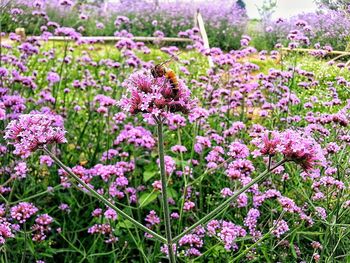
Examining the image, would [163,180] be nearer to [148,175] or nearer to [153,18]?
[148,175]

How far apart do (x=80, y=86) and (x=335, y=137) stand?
1.96 meters

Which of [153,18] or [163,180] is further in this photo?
[153,18]

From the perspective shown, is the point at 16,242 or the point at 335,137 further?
the point at 16,242

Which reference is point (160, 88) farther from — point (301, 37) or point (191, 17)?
point (191, 17)

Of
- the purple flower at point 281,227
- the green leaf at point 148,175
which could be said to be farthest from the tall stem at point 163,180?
the green leaf at point 148,175

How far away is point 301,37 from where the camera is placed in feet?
9.48

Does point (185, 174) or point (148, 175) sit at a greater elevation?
point (185, 174)

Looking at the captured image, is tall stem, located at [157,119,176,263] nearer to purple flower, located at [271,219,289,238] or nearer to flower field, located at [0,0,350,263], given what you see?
flower field, located at [0,0,350,263]

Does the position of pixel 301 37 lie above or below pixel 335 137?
above

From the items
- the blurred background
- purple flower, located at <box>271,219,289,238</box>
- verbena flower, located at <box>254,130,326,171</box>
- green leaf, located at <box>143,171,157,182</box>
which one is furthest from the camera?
the blurred background

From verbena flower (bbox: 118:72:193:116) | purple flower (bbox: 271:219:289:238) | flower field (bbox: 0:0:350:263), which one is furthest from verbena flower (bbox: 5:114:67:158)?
purple flower (bbox: 271:219:289:238)

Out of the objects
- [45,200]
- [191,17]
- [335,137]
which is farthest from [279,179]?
[191,17]

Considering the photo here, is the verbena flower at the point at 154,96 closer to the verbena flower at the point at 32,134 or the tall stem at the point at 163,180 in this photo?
the tall stem at the point at 163,180

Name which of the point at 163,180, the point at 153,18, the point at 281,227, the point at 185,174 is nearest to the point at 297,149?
the point at 163,180
